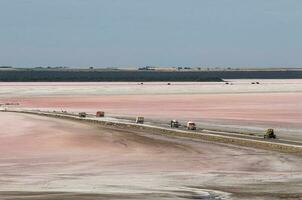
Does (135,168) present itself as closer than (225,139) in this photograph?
Yes

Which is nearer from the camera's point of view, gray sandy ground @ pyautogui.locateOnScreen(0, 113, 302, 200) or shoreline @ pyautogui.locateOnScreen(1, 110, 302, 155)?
gray sandy ground @ pyautogui.locateOnScreen(0, 113, 302, 200)

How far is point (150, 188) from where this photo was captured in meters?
19.8

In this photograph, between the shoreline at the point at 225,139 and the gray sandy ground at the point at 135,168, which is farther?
the shoreline at the point at 225,139

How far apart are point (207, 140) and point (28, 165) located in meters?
11.9

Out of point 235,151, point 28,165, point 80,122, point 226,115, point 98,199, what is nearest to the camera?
point 98,199

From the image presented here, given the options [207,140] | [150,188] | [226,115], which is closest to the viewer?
[150,188]

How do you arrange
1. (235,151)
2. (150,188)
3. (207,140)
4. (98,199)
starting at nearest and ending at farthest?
(98,199) < (150,188) < (235,151) < (207,140)

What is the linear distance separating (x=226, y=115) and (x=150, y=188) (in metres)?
38.2

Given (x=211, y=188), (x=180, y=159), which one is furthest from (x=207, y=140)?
(x=211, y=188)

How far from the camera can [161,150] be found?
30906mm

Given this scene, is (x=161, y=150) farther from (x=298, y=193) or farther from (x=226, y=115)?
(x=226, y=115)

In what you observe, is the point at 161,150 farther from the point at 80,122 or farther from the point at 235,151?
the point at 80,122

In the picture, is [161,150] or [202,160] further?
[161,150]

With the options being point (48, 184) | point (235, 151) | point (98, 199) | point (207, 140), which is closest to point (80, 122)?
point (207, 140)
